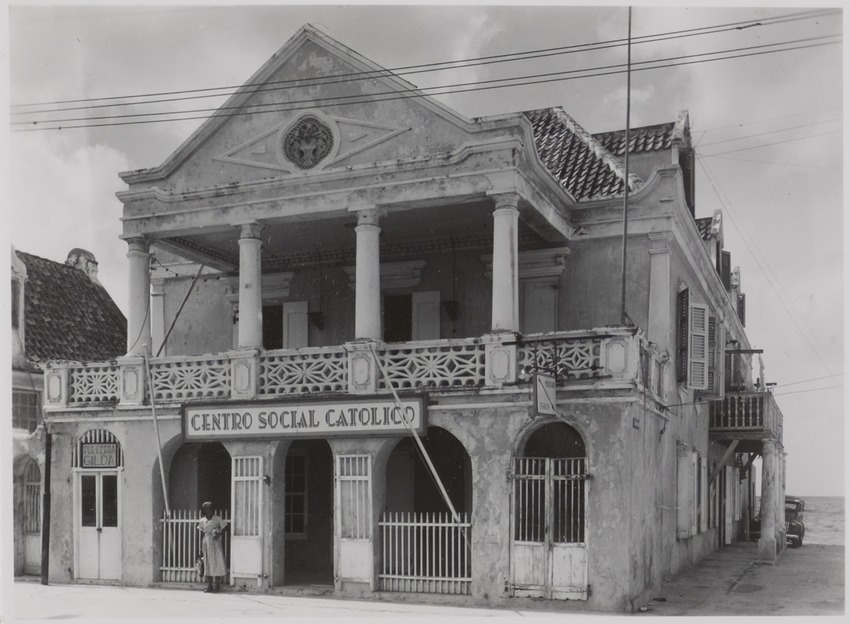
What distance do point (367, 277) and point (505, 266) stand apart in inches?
95.5

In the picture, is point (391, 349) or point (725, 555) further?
point (725, 555)

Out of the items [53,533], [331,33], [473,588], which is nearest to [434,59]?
[331,33]

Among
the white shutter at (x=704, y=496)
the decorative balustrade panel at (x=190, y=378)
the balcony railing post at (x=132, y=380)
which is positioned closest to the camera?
the decorative balustrade panel at (x=190, y=378)

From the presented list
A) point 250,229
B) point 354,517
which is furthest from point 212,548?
point 250,229

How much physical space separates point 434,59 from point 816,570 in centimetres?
1395

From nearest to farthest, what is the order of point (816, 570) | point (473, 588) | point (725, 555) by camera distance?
point (473, 588), point (816, 570), point (725, 555)

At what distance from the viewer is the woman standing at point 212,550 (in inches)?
728

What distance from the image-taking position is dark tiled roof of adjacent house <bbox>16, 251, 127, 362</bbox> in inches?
1043

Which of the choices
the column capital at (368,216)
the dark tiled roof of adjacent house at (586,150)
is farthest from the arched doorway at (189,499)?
the dark tiled roof of adjacent house at (586,150)

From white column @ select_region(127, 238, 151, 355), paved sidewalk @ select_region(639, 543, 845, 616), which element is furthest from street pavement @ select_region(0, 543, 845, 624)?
white column @ select_region(127, 238, 151, 355)

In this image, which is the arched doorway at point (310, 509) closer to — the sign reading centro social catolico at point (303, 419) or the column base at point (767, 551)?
the sign reading centro social catolico at point (303, 419)

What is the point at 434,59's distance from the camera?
17.4 metres

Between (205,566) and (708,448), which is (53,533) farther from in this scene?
(708,448)

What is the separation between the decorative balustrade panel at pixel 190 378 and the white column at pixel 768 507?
1325 cm
